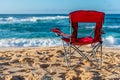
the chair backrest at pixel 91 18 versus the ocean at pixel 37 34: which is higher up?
the chair backrest at pixel 91 18

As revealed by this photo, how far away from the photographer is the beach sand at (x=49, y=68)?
4.55m

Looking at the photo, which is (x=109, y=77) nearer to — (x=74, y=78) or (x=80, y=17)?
(x=74, y=78)

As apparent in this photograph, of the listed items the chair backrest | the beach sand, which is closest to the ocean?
the beach sand

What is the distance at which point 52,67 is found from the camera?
5203mm

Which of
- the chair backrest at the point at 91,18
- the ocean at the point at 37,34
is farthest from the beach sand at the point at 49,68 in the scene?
the ocean at the point at 37,34

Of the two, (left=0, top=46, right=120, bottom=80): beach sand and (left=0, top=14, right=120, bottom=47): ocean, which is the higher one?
(left=0, top=46, right=120, bottom=80): beach sand

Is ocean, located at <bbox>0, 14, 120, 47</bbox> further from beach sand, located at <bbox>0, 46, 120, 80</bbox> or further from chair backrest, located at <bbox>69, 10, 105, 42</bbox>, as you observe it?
chair backrest, located at <bbox>69, 10, 105, 42</bbox>

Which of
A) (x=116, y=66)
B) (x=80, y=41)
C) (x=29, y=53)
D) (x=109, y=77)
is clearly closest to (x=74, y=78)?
(x=109, y=77)

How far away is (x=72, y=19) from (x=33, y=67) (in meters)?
0.99

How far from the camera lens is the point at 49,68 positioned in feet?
16.8

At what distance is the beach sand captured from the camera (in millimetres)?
4555

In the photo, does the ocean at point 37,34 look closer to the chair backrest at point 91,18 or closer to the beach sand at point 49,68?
the beach sand at point 49,68

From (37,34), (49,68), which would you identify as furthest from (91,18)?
(37,34)

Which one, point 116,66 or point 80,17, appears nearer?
point 80,17
